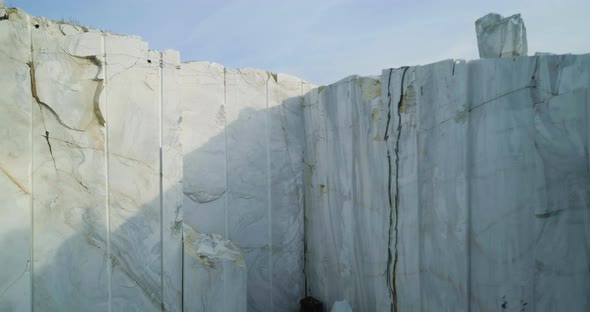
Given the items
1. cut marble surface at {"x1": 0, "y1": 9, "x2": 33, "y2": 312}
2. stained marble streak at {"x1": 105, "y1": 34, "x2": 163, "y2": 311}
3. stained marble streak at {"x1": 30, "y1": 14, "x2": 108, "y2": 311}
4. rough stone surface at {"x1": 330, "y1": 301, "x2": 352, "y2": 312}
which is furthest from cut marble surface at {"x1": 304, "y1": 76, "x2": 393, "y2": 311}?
cut marble surface at {"x1": 0, "y1": 9, "x2": 33, "y2": 312}

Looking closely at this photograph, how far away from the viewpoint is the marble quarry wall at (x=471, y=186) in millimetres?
2164

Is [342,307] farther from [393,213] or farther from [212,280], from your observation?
[212,280]

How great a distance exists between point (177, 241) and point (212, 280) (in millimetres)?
441

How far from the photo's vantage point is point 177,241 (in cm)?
286

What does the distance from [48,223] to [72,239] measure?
20 cm

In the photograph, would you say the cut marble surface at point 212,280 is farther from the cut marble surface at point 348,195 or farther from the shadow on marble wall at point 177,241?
the cut marble surface at point 348,195

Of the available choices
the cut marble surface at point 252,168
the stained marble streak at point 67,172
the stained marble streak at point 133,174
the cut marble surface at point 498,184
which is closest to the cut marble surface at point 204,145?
the cut marble surface at point 252,168

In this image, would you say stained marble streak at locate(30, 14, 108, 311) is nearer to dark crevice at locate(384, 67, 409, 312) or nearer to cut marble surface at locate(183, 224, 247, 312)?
cut marble surface at locate(183, 224, 247, 312)

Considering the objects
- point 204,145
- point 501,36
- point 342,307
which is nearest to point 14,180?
point 204,145

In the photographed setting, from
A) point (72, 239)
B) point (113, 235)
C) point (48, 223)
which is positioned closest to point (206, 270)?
point (113, 235)

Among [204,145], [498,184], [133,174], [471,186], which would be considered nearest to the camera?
[498,184]

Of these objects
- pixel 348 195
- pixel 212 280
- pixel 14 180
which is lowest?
pixel 212 280

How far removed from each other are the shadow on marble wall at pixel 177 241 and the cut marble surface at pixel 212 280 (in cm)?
6

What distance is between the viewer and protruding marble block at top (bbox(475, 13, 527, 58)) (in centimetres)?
261
